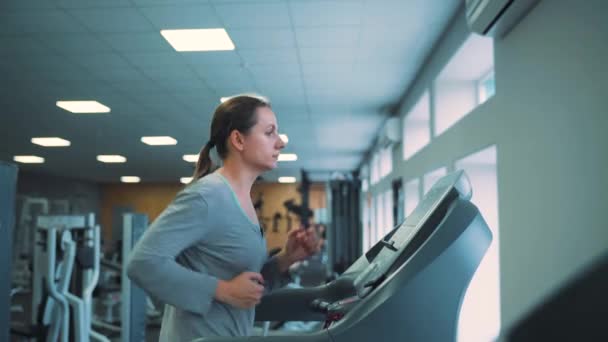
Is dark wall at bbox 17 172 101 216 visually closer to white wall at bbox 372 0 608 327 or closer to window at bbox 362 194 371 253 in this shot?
window at bbox 362 194 371 253

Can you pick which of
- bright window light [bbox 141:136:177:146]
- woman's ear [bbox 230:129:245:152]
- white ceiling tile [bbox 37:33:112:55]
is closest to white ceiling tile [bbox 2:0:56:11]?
white ceiling tile [bbox 37:33:112:55]

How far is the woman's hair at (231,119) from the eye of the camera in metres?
1.04

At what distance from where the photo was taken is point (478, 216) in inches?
34.7

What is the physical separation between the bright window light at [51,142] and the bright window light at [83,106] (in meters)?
2.08

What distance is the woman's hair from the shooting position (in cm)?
104

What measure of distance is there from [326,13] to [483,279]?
1.90 meters

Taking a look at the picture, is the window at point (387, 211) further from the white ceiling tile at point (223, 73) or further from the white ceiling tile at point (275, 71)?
the white ceiling tile at point (223, 73)

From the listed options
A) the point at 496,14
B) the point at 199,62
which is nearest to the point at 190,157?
the point at 199,62

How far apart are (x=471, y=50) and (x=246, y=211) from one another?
249cm

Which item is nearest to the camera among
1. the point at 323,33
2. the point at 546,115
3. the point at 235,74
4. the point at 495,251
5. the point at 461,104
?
the point at 546,115

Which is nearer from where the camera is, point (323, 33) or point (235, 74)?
point (323, 33)

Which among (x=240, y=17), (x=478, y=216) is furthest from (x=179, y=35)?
(x=478, y=216)

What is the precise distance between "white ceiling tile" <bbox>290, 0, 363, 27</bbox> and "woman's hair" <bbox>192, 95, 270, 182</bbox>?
6.58 ft

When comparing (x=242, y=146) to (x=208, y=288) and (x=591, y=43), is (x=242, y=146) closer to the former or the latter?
(x=208, y=288)
